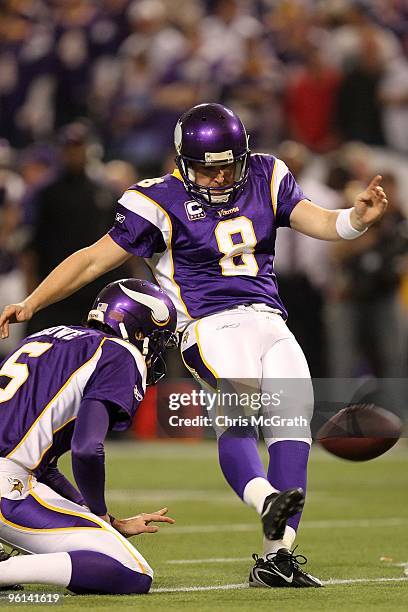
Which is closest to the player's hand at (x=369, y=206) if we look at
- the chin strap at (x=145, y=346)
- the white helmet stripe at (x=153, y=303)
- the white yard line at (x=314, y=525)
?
the white helmet stripe at (x=153, y=303)

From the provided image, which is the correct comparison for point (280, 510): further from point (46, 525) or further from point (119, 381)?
point (46, 525)

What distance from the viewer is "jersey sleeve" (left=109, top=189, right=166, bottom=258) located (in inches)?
219

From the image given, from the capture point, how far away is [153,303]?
510 centimetres

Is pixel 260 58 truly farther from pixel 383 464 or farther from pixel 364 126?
pixel 383 464

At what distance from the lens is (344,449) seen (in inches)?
227

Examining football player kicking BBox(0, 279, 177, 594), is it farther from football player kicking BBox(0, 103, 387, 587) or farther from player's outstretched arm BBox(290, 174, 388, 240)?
player's outstretched arm BBox(290, 174, 388, 240)

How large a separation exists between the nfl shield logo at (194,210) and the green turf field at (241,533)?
124cm

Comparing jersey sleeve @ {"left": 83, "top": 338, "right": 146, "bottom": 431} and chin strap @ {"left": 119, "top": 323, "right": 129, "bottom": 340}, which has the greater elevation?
chin strap @ {"left": 119, "top": 323, "right": 129, "bottom": 340}

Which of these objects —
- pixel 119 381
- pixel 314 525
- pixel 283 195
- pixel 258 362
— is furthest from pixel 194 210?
pixel 314 525

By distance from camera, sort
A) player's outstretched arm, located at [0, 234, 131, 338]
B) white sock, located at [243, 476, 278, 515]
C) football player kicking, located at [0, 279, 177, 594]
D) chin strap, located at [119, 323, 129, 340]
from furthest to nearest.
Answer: player's outstretched arm, located at [0, 234, 131, 338]
chin strap, located at [119, 323, 129, 340]
white sock, located at [243, 476, 278, 515]
football player kicking, located at [0, 279, 177, 594]

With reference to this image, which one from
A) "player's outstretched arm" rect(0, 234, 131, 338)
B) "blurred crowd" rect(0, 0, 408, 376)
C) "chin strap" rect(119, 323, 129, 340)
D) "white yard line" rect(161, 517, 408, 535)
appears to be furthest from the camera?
"blurred crowd" rect(0, 0, 408, 376)

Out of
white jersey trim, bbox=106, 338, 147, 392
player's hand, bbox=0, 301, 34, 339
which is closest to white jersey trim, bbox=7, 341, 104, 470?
white jersey trim, bbox=106, 338, 147, 392

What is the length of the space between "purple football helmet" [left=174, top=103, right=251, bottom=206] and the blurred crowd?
5724 mm

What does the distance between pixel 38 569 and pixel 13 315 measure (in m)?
1.12
